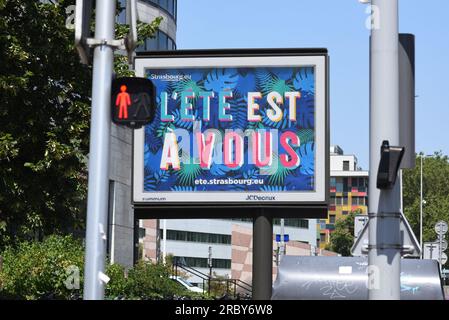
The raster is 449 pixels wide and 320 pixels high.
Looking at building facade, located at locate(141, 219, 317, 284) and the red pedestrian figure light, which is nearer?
the red pedestrian figure light

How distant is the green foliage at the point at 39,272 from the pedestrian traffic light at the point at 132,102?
16327 mm

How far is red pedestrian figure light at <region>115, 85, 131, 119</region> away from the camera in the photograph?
917 cm

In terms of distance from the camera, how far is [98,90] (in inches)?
364

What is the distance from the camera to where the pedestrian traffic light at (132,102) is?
30.0ft

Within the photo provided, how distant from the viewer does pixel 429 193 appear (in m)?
128

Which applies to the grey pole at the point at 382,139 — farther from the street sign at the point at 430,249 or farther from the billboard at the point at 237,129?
the street sign at the point at 430,249

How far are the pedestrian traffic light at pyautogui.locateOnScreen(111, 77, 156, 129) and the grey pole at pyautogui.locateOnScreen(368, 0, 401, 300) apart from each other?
2622 millimetres

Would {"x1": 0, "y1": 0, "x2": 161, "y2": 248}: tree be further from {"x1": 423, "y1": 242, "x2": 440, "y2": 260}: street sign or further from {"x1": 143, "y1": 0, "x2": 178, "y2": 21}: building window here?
{"x1": 143, "y1": 0, "x2": 178, "y2": 21}: building window

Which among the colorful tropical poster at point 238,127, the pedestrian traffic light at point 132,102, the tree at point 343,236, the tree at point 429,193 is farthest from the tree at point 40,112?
the tree at point 343,236

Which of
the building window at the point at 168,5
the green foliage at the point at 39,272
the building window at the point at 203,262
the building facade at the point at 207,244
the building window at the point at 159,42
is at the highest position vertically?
the building window at the point at 168,5

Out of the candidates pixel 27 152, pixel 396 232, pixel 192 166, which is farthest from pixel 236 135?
pixel 396 232

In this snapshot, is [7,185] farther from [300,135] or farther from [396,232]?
[396,232]

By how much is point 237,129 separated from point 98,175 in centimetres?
792

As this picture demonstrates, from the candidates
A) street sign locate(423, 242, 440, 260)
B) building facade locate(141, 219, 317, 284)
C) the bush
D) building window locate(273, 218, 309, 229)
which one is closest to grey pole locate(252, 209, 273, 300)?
the bush
